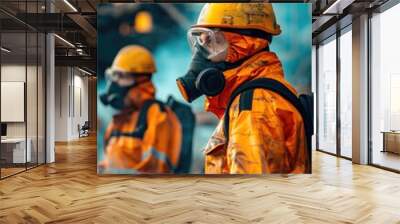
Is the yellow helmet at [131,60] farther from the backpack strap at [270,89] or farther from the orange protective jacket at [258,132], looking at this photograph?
the backpack strap at [270,89]

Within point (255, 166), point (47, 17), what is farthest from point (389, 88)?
point (47, 17)

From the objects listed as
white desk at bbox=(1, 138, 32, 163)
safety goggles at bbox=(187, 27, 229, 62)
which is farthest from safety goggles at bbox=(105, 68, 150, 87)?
white desk at bbox=(1, 138, 32, 163)

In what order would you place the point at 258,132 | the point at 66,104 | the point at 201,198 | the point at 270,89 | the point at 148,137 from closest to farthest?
the point at 201,198 < the point at 258,132 < the point at 270,89 < the point at 148,137 < the point at 66,104

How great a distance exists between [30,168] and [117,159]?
97.3 inches

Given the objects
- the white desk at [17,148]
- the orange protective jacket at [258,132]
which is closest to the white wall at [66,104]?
the white desk at [17,148]

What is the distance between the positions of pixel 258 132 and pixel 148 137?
1822 millimetres

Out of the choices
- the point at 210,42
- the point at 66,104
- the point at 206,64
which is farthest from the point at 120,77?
the point at 66,104

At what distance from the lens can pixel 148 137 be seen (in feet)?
21.5

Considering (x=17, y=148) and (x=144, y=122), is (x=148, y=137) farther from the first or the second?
(x=17, y=148)

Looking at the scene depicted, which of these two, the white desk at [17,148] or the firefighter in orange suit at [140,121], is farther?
the white desk at [17,148]

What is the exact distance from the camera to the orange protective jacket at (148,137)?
6566 millimetres

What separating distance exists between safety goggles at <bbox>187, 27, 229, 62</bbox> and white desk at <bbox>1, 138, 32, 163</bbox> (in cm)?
380

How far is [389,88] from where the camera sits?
7781 millimetres

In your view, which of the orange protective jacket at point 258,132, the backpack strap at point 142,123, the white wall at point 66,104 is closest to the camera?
the orange protective jacket at point 258,132
